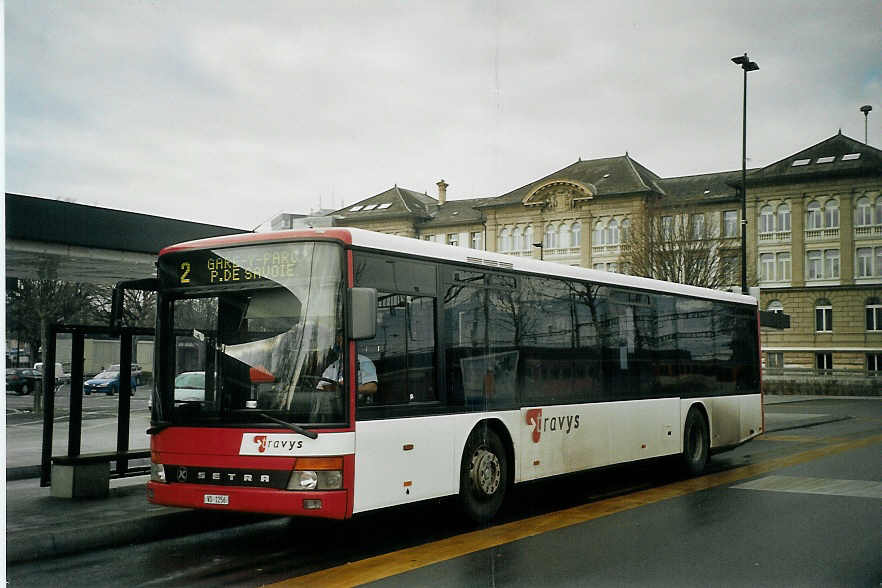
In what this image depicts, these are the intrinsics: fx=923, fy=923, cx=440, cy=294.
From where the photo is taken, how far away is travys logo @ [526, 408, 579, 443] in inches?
397

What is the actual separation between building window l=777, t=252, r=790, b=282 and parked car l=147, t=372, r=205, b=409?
1719 centimetres

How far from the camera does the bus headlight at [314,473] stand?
7445 mm

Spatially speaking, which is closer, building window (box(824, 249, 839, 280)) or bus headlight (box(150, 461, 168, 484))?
bus headlight (box(150, 461, 168, 484))

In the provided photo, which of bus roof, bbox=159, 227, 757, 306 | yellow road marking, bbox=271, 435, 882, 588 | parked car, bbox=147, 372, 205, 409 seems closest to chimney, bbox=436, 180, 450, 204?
bus roof, bbox=159, 227, 757, 306

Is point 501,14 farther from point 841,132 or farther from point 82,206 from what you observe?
point 82,206

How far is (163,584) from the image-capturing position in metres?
6.66

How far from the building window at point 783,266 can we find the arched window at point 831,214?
491 cm

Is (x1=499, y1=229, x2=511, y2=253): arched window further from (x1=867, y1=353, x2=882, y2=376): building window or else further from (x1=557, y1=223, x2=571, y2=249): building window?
(x1=867, y1=353, x2=882, y2=376): building window

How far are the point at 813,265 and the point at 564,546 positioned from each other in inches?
516

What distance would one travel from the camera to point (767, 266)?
24.9 meters

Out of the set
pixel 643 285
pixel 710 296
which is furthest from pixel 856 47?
pixel 710 296

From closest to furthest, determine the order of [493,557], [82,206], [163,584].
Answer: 1. [163,584]
2. [493,557]
3. [82,206]

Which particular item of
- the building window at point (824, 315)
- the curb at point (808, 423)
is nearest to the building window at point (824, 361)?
the curb at point (808, 423)

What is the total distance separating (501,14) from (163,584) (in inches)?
295
